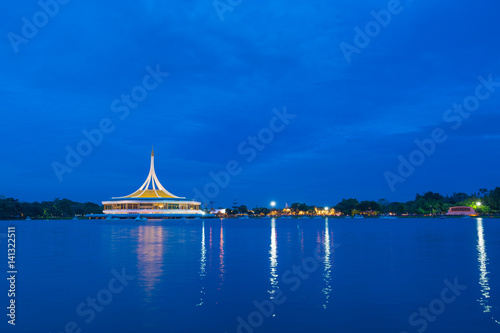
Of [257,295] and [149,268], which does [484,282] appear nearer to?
[257,295]

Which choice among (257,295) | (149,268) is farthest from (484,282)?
(149,268)

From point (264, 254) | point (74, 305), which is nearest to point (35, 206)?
point (264, 254)

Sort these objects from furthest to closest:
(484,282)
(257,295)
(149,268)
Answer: (149,268) < (484,282) < (257,295)

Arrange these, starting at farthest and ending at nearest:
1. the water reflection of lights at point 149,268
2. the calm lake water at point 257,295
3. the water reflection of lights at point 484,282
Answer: the water reflection of lights at point 149,268
the water reflection of lights at point 484,282
the calm lake water at point 257,295

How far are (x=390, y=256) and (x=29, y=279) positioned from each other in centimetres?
2629

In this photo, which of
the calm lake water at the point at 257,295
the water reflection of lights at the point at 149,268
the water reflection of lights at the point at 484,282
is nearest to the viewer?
the calm lake water at the point at 257,295

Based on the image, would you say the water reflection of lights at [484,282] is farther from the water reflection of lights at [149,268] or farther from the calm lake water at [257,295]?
the water reflection of lights at [149,268]

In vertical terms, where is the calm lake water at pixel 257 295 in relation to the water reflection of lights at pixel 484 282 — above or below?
below

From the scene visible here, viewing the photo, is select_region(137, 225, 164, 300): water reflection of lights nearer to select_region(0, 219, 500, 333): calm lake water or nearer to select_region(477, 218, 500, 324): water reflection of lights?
select_region(0, 219, 500, 333): calm lake water

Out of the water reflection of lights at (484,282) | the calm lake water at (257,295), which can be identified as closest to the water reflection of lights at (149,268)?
the calm lake water at (257,295)

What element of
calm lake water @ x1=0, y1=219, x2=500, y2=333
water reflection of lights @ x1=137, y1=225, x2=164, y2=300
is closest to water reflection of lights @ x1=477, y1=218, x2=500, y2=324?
calm lake water @ x1=0, y1=219, x2=500, y2=333

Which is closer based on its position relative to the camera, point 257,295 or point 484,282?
point 257,295

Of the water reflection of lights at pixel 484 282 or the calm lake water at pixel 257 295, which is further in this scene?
the water reflection of lights at pixel 484 282

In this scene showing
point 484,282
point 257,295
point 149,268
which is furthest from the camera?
point 149,268
